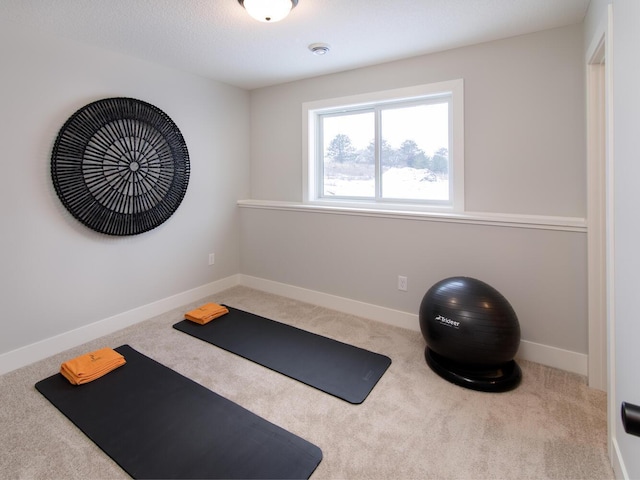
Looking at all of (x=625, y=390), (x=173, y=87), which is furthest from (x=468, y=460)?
(x=173, y=87)

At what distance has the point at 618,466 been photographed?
4.79ft

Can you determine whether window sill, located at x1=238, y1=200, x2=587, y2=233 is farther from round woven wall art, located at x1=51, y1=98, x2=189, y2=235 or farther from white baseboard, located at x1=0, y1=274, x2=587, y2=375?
round woven wall art, located at x1=51, y1=98, x2=189, y2=235

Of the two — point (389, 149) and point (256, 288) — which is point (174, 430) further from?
point (389, 149)

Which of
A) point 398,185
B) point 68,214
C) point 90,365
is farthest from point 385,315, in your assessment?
point 68,214

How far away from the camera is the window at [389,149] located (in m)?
2.90

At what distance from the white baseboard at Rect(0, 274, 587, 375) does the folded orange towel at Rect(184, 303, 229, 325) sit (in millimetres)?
393

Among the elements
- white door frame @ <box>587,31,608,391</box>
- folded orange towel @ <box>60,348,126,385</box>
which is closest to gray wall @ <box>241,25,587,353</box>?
white door frame @ <box>587,31,608,391</box>

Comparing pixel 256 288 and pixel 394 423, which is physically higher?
pixel 256 288

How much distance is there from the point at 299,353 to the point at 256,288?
1.59 metres

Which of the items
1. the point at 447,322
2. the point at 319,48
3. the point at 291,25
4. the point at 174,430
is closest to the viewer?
the point at 174,430

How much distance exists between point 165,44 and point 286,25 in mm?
997

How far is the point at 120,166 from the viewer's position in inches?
112

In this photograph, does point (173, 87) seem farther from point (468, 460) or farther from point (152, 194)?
point (468, 460)

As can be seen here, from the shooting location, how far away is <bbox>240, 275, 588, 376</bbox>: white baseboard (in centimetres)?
237
